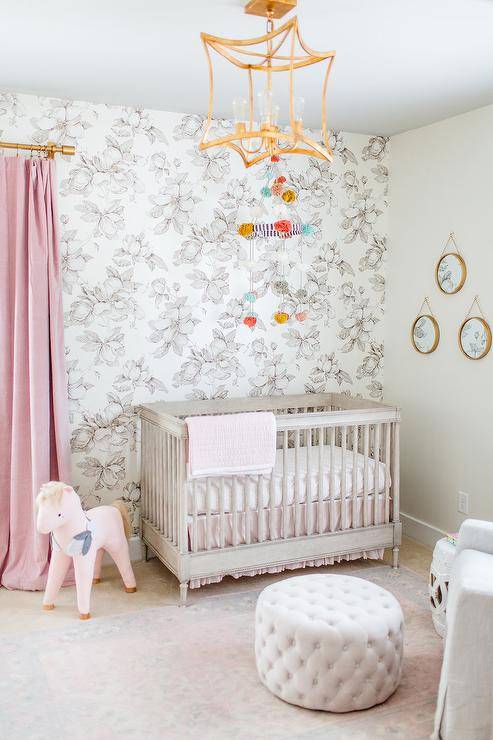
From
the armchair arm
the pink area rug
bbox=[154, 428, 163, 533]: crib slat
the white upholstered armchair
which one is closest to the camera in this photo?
the white upholstered armchair

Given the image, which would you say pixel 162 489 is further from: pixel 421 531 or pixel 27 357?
pixel 421 531

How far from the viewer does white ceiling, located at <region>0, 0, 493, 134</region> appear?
2369 mm

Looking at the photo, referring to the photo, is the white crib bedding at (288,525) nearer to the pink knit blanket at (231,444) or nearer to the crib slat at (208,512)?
the crib slat at (208,512)

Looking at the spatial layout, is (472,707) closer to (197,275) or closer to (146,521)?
(146,521)

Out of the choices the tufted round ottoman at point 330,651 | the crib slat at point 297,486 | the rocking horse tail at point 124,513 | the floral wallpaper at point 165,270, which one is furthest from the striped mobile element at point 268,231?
the tufted round ottoman at point 330,651

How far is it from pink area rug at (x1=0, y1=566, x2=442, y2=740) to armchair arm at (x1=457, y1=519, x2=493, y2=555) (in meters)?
0.51

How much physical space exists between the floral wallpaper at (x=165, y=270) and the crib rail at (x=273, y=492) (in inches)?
8.9

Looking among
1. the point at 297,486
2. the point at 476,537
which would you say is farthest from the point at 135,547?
the point at 476,537

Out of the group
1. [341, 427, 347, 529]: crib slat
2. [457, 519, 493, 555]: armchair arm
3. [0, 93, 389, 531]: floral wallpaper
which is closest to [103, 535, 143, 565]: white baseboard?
[0, 93, 389, 531]: floral wallpaper

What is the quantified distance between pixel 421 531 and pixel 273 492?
4.15 ft

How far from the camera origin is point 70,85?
320cm

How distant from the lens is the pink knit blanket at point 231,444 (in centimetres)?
306

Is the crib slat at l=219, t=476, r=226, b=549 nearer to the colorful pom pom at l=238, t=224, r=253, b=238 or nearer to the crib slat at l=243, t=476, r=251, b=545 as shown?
the crib slat at l=243, t=476, r=251, b=545

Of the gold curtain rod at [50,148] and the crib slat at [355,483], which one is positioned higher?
the gold curtain rod at [50,148]
